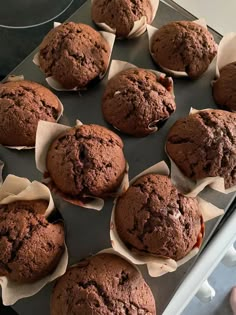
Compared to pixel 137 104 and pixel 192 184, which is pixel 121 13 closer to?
pixel 137 104

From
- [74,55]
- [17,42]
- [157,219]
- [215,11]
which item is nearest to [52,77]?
[74,55]

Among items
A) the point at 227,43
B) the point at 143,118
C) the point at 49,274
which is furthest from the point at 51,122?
the point at 227,43

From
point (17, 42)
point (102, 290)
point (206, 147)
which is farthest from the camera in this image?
point (17, 42)

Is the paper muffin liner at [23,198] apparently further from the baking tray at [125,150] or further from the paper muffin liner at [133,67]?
the paper muffin liner at [133,67]

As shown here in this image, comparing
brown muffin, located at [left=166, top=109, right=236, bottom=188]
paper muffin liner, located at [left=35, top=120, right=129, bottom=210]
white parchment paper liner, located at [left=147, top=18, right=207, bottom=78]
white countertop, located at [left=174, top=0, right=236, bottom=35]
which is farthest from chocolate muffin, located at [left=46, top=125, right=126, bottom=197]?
white countertop, located at [left=174, top=0, right=236, bottom=35]

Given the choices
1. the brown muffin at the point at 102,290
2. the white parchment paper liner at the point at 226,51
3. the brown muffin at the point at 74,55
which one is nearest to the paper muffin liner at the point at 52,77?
the brown muffin at the point at 74,55

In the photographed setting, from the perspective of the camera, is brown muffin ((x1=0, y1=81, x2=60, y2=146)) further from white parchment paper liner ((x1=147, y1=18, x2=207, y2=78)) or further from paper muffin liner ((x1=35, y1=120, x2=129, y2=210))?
white parchment paper liner ((x1=147, y1=18, x2=207, y2=78))

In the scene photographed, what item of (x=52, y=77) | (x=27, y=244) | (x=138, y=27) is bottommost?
(x=27, y=244)
